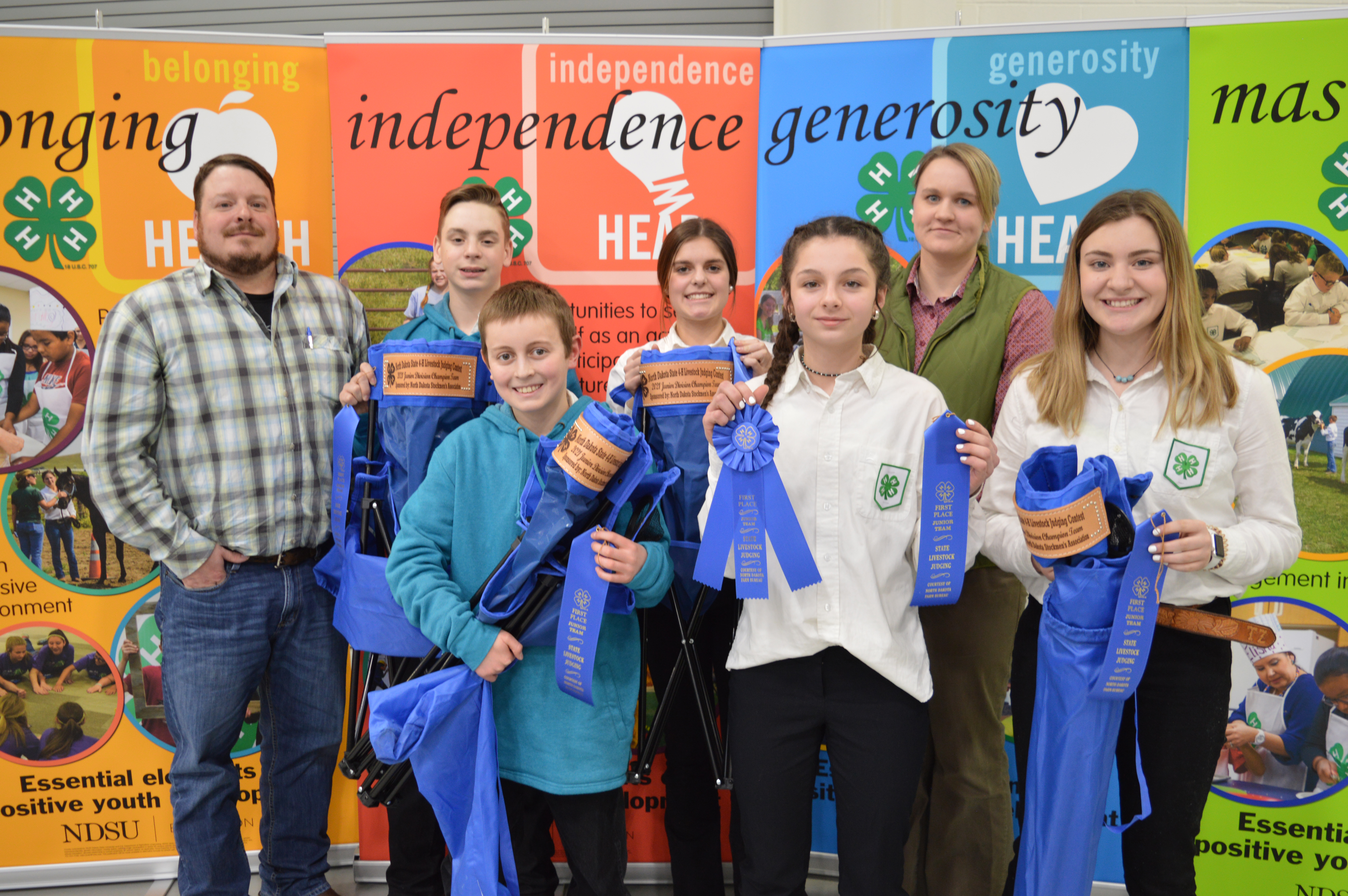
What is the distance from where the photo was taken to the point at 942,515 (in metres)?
1.83

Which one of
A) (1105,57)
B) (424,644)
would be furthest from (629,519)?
(1105,57)

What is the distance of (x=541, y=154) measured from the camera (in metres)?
3.00

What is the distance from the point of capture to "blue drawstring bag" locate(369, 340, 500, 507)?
2324 millimetres

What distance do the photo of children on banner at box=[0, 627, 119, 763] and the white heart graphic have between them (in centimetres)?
363

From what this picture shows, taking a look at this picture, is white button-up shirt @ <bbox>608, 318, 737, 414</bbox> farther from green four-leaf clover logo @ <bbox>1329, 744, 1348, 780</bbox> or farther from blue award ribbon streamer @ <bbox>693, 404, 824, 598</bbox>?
green four-leaf clover logo @ <bbox>1329, 744, 1348, 780</bbox>

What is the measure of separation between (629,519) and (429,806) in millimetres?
1139

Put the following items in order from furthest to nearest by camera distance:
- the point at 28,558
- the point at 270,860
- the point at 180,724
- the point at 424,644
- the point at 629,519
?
1. the point at 28,558
2. the point at 270,860
3. the point at 180,724
4. the point at 424,644
5. the point at 629,519

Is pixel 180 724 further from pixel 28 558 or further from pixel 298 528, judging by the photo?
pixel 28 558

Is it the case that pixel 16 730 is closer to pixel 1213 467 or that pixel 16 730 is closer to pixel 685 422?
pixel 685 422

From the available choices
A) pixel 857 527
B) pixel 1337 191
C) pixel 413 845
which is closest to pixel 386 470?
pixel 413 845

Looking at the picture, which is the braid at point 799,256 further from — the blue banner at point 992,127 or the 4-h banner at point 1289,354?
the 4-h banner at point 1289,354

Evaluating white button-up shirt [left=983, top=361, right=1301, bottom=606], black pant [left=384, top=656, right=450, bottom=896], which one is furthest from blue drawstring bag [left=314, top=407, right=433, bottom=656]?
white button-up shirt [left=983, top=361, right=1301, bottom=606]

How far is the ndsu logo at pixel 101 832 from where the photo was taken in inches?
120

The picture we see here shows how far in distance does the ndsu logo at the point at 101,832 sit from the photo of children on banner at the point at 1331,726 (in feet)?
13.3
